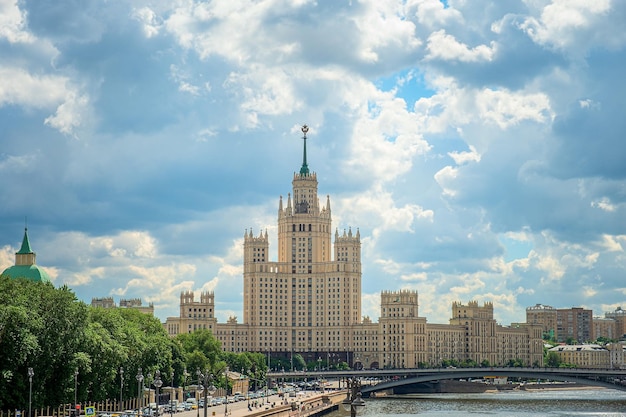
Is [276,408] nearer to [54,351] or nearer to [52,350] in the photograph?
[54,351]

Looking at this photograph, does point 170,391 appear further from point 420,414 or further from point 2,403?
point 2,403

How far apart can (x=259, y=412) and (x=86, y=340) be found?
28.6m

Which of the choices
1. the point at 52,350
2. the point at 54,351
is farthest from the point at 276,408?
the point at 52,350

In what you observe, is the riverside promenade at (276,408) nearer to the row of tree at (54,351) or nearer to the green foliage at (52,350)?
the row of tree at (54,351)

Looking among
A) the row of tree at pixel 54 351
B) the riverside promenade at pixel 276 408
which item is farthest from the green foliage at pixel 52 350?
the riverside promenade at pixel 276 408

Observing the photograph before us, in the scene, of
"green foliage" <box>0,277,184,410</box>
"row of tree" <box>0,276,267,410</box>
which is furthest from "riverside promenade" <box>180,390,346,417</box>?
"green foliage" <box>0,277,184,410</box>

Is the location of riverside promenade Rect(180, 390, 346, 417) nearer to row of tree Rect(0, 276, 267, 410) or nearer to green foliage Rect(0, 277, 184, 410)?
row of tree Rect(0, 276, 267, 410)

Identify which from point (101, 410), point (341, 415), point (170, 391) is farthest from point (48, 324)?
point (341, 415)

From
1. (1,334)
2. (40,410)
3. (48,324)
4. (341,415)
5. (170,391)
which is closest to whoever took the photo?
(1,334)

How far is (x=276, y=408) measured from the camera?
6299 inches

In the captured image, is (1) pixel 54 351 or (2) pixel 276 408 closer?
(1) pixel 54 351

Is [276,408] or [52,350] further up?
[52,350]

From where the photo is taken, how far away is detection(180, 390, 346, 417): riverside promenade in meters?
145

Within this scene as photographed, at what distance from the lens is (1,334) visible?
111 m
